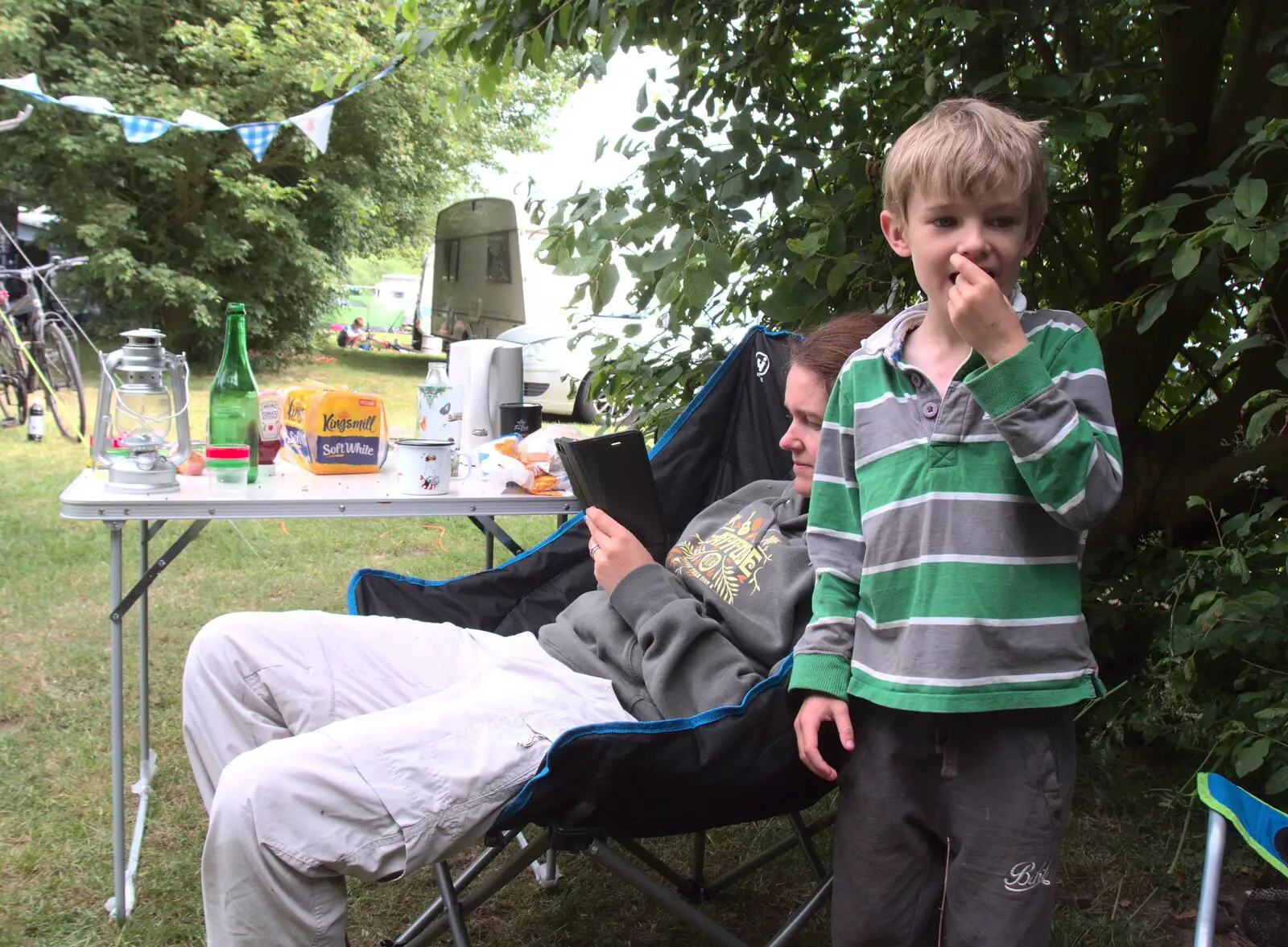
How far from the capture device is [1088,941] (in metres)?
2.04

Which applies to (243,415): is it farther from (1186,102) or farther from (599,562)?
(1186,102)

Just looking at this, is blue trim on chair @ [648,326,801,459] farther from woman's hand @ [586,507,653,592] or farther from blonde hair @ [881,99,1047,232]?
blonde hair @ [881,99,1047,232]

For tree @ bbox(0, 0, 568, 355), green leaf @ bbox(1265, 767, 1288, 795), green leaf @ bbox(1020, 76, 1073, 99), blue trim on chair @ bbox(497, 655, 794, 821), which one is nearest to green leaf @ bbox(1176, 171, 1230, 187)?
green leaf @ bbox(1265, 767, 1288, 795)

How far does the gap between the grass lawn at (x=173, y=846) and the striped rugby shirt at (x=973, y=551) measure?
1011mm

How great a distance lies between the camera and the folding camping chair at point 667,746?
1.31 m

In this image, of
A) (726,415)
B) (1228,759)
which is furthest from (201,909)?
(1228,759)

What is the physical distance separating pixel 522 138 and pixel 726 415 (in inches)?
536

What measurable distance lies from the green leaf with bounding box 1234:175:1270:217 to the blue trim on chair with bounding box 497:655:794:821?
41.3 inches

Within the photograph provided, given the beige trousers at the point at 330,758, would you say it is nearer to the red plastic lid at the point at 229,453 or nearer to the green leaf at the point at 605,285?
the red plastic lid at the point at 229,453

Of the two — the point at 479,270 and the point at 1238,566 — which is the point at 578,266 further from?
the point at 479,270

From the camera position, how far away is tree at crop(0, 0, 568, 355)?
413 inches

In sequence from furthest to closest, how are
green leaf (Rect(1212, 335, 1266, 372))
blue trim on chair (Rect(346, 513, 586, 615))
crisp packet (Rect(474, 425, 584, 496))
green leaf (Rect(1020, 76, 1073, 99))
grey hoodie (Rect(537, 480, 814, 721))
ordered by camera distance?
1. crisp packet (Rect(474, 425, 584, 496))
2. green leaf (Rect(1020, 76, 1073, 99))
3. blue trim on chair (Rect(346, 513, 586, 615))
4. green leaf (Rect(1212, 335, 1266, 372))
5. grey hoodie (Rect(537, 480, 814, 721))

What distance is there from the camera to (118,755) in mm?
1987

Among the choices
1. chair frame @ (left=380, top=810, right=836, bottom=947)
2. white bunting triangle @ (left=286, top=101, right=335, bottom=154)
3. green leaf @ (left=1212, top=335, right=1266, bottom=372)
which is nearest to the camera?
chair frame @ (left=380, top=810, right=836, bottom=947)
